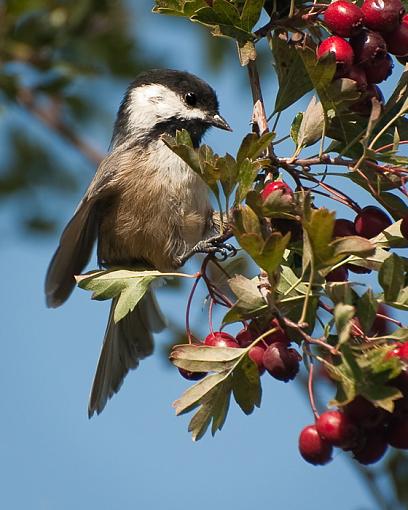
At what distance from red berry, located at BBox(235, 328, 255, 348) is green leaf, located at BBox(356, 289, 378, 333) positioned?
0.39 m

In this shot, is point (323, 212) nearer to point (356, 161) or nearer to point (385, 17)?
point (356, 161)

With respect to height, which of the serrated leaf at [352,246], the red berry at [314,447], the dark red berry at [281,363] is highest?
the serrated leaf at [352,246]

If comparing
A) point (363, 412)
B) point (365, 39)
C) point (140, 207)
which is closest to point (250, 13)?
point (365, 39)

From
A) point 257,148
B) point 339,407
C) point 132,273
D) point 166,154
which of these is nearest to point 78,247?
point 166,154

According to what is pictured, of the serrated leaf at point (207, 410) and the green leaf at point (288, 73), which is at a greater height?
the green leaf at point (288, 73)

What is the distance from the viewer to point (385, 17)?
2.13 metres

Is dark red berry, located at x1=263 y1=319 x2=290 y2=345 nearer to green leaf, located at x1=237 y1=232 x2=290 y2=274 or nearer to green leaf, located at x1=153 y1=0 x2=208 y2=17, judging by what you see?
green leaf, located at x1=237 y1=232 x2=290 y2=274

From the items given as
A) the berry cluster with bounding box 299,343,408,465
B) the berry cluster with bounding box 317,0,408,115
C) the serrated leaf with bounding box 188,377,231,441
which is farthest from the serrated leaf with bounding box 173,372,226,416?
the berry cluster with bounding box 317,0,408,115

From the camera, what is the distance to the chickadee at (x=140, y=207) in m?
3.81

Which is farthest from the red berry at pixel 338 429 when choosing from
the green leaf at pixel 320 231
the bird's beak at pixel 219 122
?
the bird's beak at pixel 219 122

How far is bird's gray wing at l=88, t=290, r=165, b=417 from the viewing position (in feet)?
12.8

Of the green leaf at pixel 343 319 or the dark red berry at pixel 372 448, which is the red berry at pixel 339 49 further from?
the dark red berry at pixel 372 448

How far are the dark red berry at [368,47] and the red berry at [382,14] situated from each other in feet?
0.07

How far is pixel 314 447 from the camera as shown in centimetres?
193
